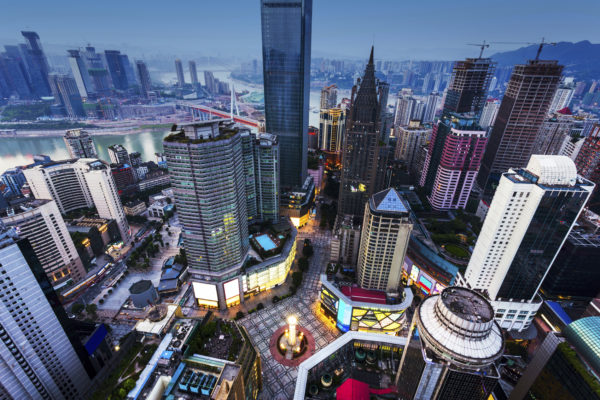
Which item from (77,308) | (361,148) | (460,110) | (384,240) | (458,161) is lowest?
(77,308)

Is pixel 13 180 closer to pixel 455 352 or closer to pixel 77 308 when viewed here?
pixel 77 308

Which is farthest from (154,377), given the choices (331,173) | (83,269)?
(331,173)

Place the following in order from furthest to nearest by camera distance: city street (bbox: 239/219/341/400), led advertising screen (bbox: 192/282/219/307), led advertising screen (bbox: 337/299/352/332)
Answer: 1. led advertising screen (bbox: 192/282/219/307)
2. led advertising screen (bbox: 337/299/352/332)
3. city street (bbox: 239/219/341/400)

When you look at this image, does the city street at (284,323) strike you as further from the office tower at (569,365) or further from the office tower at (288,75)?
the office tower at (288,75)

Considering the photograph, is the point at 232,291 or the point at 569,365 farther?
the point at 232,291

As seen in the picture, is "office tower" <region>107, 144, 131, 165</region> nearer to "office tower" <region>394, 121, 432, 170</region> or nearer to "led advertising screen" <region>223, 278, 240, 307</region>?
"led advertising screen" <region>223, 278, 240, 307</region>

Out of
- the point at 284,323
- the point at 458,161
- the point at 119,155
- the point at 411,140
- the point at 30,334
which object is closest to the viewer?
the point at 30,334

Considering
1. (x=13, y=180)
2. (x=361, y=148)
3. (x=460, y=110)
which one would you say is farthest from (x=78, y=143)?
(x=460, y=110)

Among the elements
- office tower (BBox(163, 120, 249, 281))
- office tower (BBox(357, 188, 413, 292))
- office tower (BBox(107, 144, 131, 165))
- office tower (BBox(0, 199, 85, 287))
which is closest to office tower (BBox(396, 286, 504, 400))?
→ office tower (BBox(357, 188, 413, 292))
